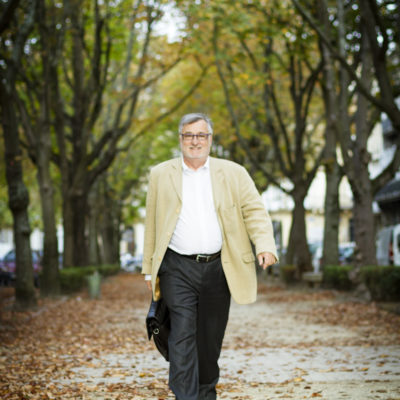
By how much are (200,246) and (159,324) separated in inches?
23.5

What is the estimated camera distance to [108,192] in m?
39.9

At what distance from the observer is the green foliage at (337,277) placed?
790 inches

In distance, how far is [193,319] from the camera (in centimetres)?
512

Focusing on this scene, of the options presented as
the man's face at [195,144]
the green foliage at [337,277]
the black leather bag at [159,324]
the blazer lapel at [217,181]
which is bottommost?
the green foliage at [337,277]

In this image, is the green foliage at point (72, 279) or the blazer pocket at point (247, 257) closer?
the blazer pocket at point (247, 257)

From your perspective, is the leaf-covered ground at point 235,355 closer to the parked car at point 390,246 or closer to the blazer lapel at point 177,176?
the blazer lapel at point 177,176

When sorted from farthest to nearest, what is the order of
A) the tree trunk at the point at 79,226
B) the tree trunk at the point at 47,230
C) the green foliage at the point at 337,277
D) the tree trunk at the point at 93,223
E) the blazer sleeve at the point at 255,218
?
the tree trunk at the point at 93,223
the tree trunk at the point at 79,226
the green foliage at the point at 337,277
the tree trunk at the point at 47,230
the blazer sleeve at the point at 255,218

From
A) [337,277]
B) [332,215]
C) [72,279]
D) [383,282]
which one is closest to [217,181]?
[383,282]

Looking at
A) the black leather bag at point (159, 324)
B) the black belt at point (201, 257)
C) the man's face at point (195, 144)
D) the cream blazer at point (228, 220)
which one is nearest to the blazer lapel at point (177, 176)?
the cream blazer at point (228, 220)

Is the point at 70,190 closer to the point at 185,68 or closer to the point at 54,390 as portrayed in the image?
the point at 185,68

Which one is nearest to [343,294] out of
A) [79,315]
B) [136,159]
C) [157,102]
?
[79,315]

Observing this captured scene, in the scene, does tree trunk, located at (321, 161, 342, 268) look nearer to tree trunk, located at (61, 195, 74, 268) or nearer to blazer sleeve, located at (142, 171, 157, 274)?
tree trunk, located at (61, 195, 74, 268)

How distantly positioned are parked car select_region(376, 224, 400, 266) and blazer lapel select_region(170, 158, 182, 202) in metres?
18.0

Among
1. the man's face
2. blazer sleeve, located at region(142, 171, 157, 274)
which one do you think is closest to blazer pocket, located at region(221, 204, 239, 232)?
the man's face
